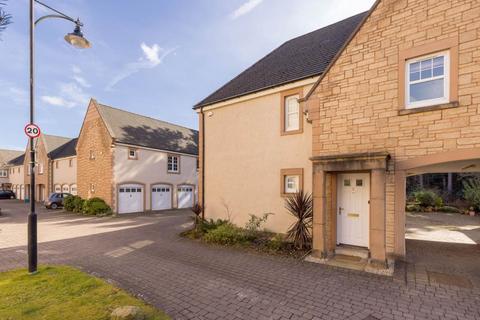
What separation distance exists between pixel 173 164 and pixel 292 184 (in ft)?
55.7

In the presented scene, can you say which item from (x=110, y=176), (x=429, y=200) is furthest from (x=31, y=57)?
(x=429, y=200)

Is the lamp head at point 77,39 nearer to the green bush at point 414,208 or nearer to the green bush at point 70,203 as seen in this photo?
the green bush at point 70,203

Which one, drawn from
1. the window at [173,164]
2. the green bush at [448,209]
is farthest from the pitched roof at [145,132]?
the green bush at [448,209]

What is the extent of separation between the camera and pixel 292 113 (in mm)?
10711

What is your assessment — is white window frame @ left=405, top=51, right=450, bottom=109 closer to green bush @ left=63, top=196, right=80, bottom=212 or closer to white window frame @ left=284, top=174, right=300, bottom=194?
white window frame @ left=284, top=174, right=300, bottom=194

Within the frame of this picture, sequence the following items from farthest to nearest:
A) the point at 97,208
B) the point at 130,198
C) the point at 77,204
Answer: the point at 77,204
the point at 130,198
the point at 97,208

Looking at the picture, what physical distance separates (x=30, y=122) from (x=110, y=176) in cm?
1442

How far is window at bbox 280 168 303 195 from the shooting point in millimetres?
10174

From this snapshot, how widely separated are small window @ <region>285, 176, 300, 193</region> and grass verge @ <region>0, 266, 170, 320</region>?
7.01 m

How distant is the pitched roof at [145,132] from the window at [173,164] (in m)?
0.81

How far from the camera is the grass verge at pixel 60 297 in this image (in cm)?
448

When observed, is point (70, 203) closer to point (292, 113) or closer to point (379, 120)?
point (292, 113)

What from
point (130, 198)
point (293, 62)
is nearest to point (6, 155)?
point (130, 198)

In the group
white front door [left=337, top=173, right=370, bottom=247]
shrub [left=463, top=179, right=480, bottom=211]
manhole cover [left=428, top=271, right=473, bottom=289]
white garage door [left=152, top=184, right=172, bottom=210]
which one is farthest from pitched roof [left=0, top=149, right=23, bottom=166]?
shrub [left=463, top=179, right=480, bottom=211]
